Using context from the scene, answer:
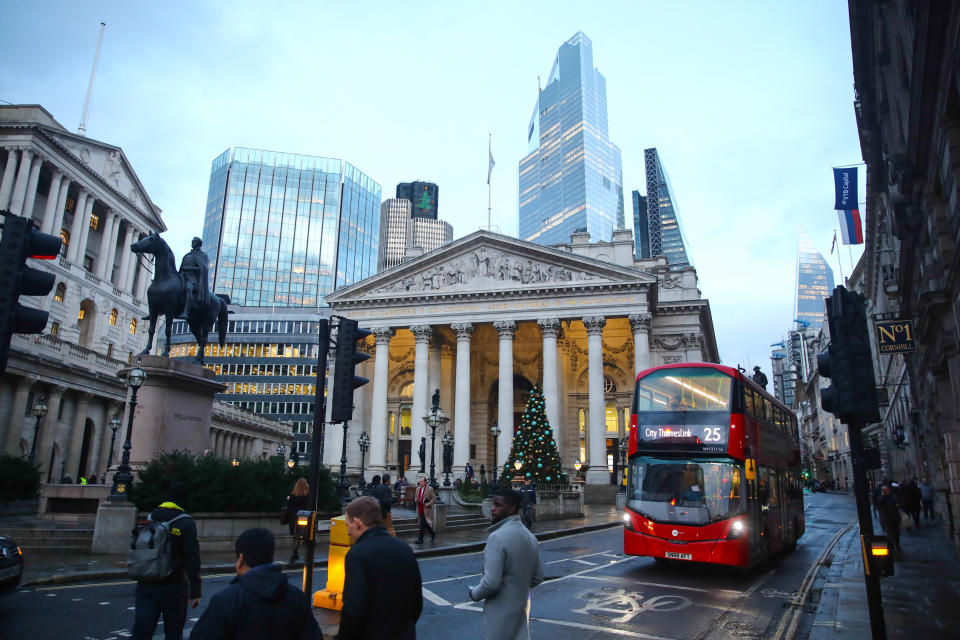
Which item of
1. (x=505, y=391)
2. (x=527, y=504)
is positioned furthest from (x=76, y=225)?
(x=527, y=504)

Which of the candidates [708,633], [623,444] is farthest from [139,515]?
[623,444]

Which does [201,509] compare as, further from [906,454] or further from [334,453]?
[906,454]

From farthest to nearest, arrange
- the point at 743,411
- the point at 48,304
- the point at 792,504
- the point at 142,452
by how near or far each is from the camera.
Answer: the point at 48,304 < the point at 792,504 < the point at 142,452 < the point at 743,411

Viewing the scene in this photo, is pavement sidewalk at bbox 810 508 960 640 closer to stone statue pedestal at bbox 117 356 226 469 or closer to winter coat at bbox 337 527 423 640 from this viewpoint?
winter coat at bbox 337 527 423 640

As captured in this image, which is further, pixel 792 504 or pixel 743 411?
pixel 792 504

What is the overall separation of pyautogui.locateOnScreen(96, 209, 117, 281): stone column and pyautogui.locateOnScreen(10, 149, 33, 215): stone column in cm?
886

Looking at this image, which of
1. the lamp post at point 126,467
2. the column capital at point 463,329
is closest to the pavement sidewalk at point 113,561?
the lamp post at point 126,467

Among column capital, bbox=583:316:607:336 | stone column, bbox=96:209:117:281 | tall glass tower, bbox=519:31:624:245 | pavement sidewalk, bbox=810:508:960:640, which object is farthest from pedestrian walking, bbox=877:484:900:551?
tall glass tower, bbox=519:31:624:245

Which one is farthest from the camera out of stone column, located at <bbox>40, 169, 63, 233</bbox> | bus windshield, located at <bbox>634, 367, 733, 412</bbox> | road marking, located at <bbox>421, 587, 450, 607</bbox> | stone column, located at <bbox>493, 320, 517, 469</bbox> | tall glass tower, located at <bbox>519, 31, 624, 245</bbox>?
tall glass tower, located at <bbox>519, 31, 624, 245</bbox>

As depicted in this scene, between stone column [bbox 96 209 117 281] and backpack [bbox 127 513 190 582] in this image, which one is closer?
backpack [bbox 127 513 190 582]

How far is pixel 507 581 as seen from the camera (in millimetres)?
5160

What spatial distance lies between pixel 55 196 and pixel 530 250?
34.5 meters

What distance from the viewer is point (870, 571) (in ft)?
22.5

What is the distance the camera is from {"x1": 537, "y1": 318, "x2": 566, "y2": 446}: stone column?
44469 millimetres
